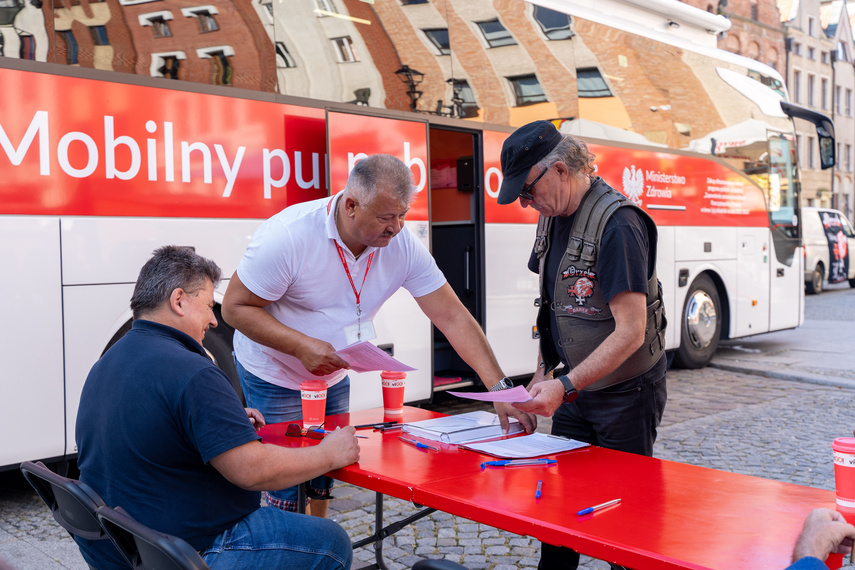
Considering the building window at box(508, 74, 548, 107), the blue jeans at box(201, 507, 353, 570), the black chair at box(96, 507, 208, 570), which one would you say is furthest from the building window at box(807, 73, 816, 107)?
the black chair at box(96, 507, 208, 570)

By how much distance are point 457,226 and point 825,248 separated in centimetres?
1743

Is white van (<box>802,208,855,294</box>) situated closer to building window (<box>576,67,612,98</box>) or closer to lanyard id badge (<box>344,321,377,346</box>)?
building window (<box>576,67,612,98</box>)

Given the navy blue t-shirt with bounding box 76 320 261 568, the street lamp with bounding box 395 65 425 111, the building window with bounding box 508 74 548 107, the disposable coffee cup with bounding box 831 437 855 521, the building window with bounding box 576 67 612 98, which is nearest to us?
the disposable coffee cup with bounding box 831 437 855 521

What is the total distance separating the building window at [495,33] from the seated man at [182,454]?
4.81m

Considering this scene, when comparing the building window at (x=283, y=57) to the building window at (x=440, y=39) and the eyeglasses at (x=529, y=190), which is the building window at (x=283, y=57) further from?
the eyeglasses at (x=529, y=190)

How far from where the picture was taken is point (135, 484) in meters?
2.14

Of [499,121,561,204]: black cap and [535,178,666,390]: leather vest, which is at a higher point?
[499,121,561,204]: black cap

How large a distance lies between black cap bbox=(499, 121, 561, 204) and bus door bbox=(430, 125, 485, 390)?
3723mm

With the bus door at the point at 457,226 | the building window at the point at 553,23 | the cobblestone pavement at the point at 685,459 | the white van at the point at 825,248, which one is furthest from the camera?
the white van at the point at 825,248

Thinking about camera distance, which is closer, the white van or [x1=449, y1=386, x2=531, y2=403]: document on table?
[x1=449, y1=386, x2=531, y2=403]: document on table

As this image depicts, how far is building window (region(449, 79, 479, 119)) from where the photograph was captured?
636 centimetres

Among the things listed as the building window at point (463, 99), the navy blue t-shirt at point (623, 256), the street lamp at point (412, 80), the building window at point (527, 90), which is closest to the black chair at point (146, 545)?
the navy blue t-shirt at point (623, 256)

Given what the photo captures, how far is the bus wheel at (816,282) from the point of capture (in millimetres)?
20719

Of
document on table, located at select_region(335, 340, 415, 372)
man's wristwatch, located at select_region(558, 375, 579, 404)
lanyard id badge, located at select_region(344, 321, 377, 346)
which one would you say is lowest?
man's wristwatch, located at select_region(558, 375, 579, 404)
